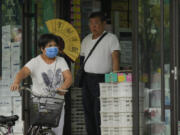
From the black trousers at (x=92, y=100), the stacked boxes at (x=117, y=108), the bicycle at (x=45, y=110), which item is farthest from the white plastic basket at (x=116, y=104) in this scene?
the bicycle at (x=45, y=110)

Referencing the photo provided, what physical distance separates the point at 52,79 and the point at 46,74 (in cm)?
10

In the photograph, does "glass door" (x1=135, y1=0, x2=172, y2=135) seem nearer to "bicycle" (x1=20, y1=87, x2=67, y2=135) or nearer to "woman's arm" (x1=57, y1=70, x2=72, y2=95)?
"woman's arm" (x1=57, y1=70, x2=72, y2=95)

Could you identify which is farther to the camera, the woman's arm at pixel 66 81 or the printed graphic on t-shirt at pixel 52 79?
the printed graphic on t-shirt at pixel 52 79

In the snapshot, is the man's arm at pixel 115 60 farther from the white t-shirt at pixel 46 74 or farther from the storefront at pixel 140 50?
the white t-shirt at pixel 46 74

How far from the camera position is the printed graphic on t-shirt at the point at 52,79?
6.45 m

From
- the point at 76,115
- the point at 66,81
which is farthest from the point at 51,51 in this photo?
the point at 76,115

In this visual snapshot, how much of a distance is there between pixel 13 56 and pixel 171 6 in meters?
3.11

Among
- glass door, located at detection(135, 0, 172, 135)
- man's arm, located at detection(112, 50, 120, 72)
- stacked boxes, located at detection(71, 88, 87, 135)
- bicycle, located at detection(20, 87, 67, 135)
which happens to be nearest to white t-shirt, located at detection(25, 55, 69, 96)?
bicycle, located at detection(20, 87, 67, 135)

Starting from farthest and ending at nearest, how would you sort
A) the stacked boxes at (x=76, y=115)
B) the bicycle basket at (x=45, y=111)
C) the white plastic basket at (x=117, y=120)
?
1. the stacked boxes at (x=76, y=115)
2. the white plastic basket at (x=117, y=120)
3. the bicycle basket at (x=45, y=111)

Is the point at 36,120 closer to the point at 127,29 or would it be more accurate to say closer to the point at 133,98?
the point at 133,98

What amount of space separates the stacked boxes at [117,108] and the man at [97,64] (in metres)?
0.33

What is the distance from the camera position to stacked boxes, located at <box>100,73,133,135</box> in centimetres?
678

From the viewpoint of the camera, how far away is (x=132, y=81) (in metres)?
6.79

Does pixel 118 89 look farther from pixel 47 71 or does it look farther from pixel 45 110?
pixel 45 110
